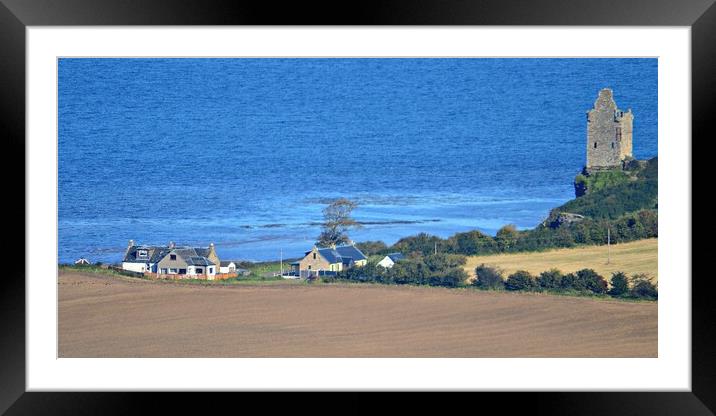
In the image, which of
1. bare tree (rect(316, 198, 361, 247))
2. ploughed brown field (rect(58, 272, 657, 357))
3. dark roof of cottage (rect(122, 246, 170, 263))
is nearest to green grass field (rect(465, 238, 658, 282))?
ploughed brown field (rect(58, 272, 657, 357))

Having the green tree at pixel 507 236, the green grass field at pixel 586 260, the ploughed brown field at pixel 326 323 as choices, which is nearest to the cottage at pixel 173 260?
the ploughed brown field at pixel 326 323

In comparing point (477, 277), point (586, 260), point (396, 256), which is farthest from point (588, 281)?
point (396, 256)

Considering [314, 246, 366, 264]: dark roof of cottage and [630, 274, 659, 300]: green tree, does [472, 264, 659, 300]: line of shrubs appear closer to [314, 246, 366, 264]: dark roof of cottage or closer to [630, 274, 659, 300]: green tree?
[630, 274, 659, 300]: green tree
